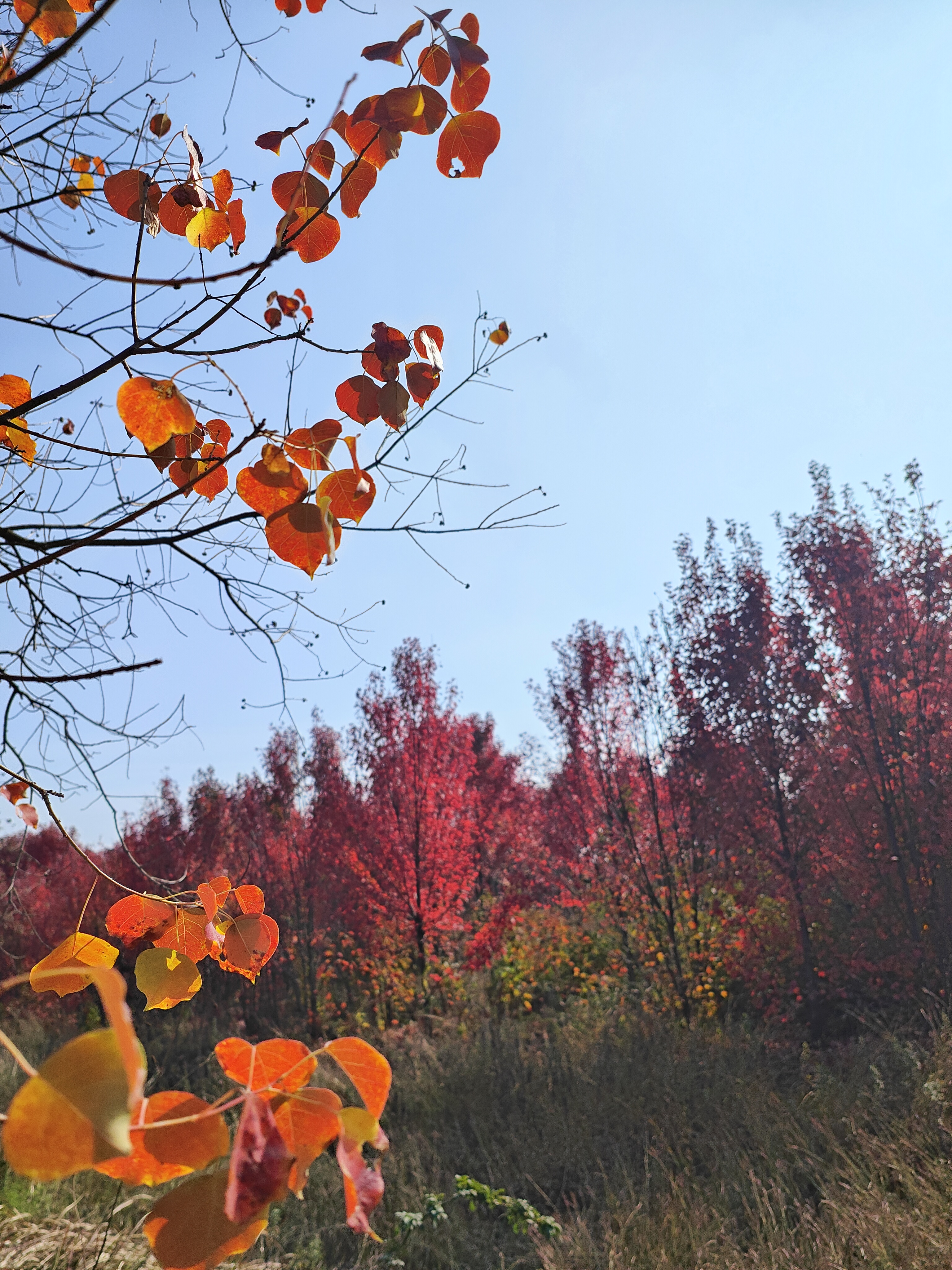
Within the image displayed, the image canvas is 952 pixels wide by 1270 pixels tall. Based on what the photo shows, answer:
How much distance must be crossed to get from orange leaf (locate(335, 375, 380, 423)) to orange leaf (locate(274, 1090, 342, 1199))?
805 mm

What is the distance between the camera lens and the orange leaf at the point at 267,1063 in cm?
57

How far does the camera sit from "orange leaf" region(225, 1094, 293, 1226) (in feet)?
1.53

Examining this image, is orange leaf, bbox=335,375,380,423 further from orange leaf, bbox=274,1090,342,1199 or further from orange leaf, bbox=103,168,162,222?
orange leaf, bbox=274,1090,342,1199

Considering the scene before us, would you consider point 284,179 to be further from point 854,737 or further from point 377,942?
point 377,942

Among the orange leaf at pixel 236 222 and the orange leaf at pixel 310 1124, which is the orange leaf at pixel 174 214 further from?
the orange leaf at pixel 310 1124

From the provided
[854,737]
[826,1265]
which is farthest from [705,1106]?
[854,737]

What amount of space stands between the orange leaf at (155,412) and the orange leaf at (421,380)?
335mm

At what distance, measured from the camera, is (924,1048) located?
4922mm

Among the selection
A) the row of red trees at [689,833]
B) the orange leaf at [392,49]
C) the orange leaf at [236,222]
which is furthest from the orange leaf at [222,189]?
the row of red trees at [689,833]

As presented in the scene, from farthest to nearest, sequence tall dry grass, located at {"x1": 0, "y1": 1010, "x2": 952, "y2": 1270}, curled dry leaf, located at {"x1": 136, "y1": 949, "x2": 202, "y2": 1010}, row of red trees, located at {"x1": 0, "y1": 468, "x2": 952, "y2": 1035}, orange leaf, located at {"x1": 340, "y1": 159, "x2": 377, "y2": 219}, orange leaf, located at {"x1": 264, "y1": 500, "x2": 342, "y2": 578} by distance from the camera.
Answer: row of red trees, located at {"x1": 0, "y1": 468, "x2": 952, "y2": 1035} → tall dry grass, located at {"x1": 0, "y1": 1010, "x2": 952, "y2": 1270} → orange leaf, located at {"x1": 340, "y1": 159, "x2": 377, "y2": 219} → curled dry leaf, located at {"x1": 136, "y1": 949, "x2": 202, "y2": 1010} → orange leaf, located at {"x1": 264, "y1": 500, "x2": 342, "y2": 578}

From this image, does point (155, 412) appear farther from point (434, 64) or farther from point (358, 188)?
point (434, 64)

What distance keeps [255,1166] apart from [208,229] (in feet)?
3.82

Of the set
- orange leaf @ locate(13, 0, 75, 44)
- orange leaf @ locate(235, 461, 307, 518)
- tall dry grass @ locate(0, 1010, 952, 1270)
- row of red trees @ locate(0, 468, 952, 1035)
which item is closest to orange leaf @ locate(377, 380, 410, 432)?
orange leaf @ locate(235, 461, 307, 518)

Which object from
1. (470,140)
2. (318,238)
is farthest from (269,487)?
(470,140)
